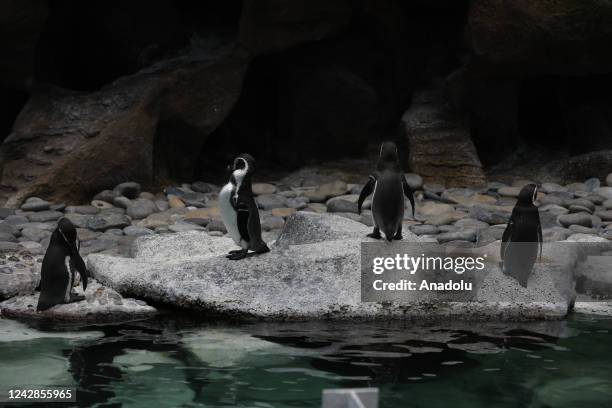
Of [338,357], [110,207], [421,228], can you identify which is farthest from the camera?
[110,207]

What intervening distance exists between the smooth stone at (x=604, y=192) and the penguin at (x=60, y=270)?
19.7 ft

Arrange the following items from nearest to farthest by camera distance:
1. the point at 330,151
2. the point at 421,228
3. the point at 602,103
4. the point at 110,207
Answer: the point at 421,228 → the point at 110,207 → the point at 602,103 → the point at 330,151

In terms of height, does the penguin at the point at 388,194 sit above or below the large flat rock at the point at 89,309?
above

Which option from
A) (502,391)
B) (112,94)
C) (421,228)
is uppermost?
(112,94)

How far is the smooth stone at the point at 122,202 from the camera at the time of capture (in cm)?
916

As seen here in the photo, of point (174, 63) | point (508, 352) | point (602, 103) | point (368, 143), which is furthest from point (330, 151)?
point (508, 352)

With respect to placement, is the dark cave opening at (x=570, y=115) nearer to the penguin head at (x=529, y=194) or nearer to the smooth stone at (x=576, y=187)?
the smooth stone at (x=576, y=187)

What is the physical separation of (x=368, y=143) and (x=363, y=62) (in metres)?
1.11

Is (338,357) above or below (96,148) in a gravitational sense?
below

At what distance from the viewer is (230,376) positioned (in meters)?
4.41

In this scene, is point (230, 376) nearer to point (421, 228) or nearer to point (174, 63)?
point (421, 228)

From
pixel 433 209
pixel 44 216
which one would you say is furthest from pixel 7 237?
pixel 433 209

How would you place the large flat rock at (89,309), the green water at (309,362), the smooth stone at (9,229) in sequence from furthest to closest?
the smooth stone at (9,229) < the large flat rock at (89,309) < the green water at (309,362)

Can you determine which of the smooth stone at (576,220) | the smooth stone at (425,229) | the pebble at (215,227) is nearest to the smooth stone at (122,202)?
the pebble at (215,227)
